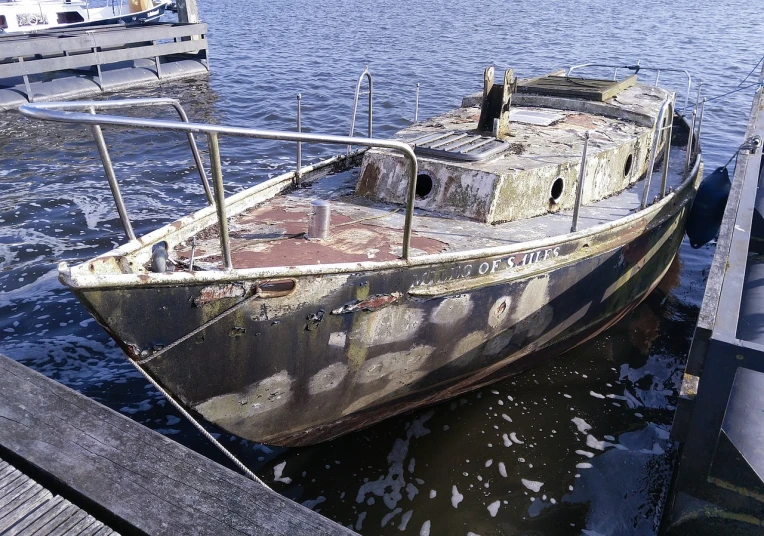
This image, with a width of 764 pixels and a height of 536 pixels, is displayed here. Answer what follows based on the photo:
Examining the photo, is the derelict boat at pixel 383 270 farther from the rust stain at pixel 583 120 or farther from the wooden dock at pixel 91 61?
the wooden dock at pixel 91 61

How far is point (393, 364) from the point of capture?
601cm

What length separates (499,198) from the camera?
6.82 metres

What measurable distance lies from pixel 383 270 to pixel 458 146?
8.61 ft

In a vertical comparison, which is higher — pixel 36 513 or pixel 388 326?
pixel 36 513

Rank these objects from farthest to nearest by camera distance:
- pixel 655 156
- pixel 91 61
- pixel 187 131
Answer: pixel 91 61
pixel 655 156
pixel 187 131

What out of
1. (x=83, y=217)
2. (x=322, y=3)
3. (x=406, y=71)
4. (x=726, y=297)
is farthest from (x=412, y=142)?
(x=322, y=3)

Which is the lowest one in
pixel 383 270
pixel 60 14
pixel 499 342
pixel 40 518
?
pixel 499 342

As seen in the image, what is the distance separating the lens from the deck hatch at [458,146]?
717cm

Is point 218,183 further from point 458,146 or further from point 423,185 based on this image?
point 458,146

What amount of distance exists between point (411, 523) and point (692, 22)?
3650 centimetres

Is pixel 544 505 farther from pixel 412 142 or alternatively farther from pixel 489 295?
pixel 412 142

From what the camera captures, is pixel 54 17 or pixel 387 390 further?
pixel 54 17

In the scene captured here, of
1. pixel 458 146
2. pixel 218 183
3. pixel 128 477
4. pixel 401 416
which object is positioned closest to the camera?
pixel 128 477

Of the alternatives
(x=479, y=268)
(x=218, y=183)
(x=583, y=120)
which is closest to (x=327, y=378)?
(x=479, y=268)
